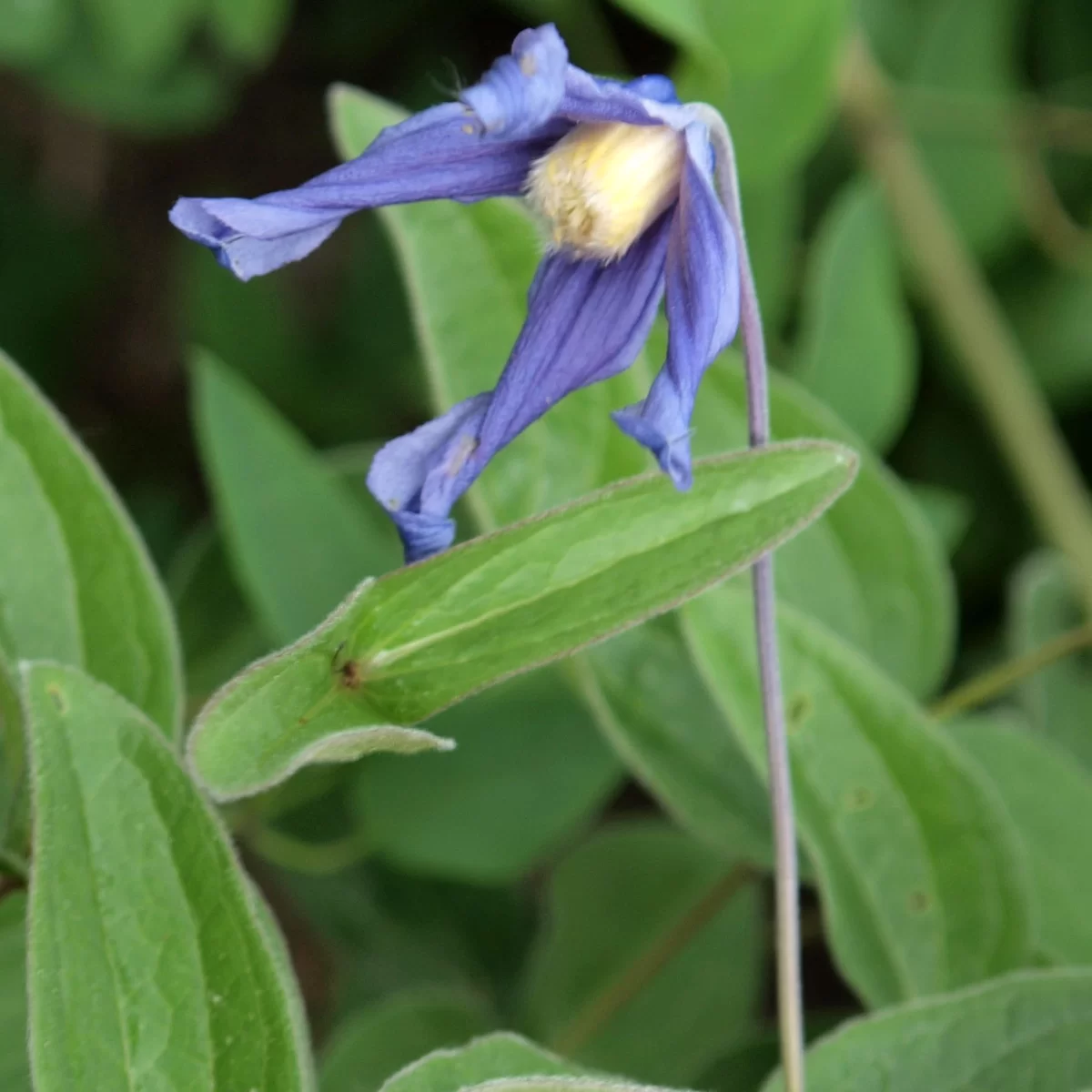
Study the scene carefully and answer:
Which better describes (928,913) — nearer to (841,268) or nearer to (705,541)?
(705,541)

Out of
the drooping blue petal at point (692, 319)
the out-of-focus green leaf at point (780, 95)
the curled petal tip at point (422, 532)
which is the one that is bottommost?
the curled petal tip at point (422, 532)

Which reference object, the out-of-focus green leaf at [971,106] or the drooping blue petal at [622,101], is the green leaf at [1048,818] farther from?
the out-of-focus green leaf at [971,106]

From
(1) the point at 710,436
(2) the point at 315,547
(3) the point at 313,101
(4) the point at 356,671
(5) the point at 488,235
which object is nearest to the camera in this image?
(4) the point at 356,671

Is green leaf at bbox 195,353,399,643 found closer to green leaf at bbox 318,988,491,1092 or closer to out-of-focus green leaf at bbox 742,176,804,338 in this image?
green leaf at bbox 318,988,491,1092

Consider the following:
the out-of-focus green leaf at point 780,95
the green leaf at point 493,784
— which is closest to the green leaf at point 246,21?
the out-of-focus green leaf at point 780,95

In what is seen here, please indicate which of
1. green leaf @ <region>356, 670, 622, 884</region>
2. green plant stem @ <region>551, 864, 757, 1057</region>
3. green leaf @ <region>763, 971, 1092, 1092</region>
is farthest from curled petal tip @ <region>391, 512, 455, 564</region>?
green plant stem @ <region>551, 864, 757, 1057</region>

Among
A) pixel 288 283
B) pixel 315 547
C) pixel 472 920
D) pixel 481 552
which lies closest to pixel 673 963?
pixel 472 920
